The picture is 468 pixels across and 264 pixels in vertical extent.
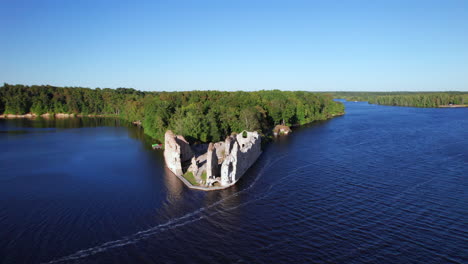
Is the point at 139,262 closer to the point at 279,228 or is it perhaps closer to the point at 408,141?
the point at 279,228

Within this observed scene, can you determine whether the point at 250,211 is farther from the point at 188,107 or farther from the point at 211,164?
the point at 188,107

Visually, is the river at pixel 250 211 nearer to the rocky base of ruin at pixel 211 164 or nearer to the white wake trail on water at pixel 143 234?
the white wake trail on water at pixel 143 234

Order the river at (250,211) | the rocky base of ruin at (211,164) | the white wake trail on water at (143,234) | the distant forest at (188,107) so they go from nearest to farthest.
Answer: the white wake trail on water at (143,234)
the river at (250,211)
the rocky base of ruin at (211,164)
the distant forest at (188,107)

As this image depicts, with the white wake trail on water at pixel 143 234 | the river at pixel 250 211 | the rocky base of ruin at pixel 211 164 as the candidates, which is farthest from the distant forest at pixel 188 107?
A: the white wake trail on water at pixel 143 234

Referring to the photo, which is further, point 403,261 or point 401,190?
point 401,190

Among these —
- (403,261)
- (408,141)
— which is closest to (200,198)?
(403,261)

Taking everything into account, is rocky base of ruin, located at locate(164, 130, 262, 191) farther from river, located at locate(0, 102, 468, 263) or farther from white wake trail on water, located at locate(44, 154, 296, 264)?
white wake trail on water, located at locate(44, 154, 296, 264)
